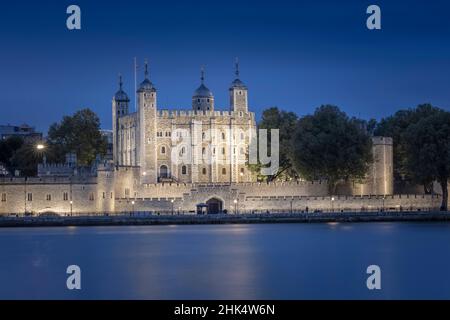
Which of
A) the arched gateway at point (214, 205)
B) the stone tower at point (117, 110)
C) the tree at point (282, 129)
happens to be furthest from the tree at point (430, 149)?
the stone tower at point (117, 110)

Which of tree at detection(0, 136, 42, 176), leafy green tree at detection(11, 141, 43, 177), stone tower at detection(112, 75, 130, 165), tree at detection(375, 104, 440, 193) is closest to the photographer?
tree at detection(375, 104, 440, 193)

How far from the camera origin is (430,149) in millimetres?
66188

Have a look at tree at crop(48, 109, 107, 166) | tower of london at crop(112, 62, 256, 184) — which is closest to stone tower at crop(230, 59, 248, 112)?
tower of london at crop(112, 62, 256, 184)

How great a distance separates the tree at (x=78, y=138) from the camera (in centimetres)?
8312

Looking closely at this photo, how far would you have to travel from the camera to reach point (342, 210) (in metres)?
68.1

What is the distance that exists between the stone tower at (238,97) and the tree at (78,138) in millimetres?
9793

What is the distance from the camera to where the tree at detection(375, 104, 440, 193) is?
7425 cm

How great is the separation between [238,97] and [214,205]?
1605 cm

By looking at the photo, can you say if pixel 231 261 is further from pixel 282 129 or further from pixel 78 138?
pixel 78 138

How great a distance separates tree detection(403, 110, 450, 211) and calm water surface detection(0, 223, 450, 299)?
4199 mm

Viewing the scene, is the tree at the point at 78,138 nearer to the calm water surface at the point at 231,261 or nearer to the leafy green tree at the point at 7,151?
the leafy green tree at the point at 7,151

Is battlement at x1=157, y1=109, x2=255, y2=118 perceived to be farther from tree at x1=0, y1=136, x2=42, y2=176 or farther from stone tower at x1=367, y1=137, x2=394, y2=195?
stone tower at x1=367, y1=137, x2=394, y2=195
